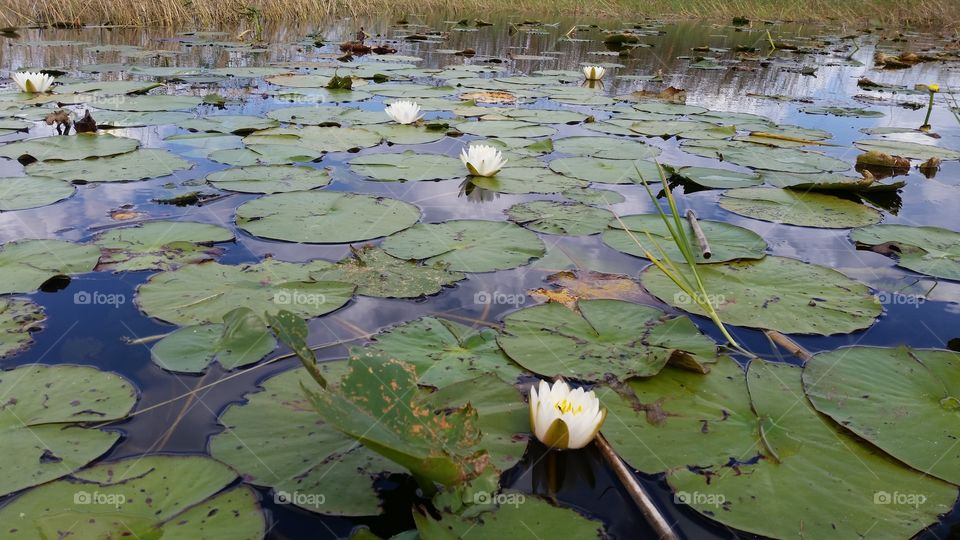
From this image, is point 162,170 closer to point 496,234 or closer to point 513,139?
point 496,234

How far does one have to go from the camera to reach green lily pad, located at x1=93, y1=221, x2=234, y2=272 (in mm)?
2125

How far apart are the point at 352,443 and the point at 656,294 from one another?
1.17m

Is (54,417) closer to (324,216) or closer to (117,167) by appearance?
(324,216)

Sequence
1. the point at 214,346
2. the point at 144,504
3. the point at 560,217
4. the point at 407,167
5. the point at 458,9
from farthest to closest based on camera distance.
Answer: the point at 458,9 → the point at 407,167 → the point at 560,217 → the point at 214,346 → the point at 144,504

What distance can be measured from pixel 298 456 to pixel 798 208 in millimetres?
2547

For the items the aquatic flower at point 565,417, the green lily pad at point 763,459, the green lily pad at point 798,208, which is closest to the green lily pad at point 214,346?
the aquatic flower at point 565,417

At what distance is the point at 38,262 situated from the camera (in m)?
2.06

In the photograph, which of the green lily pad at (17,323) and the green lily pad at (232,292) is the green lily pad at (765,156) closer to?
the green lily pad at (232,292)

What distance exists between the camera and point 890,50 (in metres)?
11.2

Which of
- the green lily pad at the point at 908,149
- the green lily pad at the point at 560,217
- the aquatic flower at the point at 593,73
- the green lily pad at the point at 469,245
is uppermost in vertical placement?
the aquatic flower at the point at 593,73

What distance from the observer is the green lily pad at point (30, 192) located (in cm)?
256

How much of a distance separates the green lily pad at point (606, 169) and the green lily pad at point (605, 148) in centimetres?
11

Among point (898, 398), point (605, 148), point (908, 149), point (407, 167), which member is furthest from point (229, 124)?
point (908, 149)

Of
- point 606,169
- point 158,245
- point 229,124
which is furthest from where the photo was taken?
point 229,124
